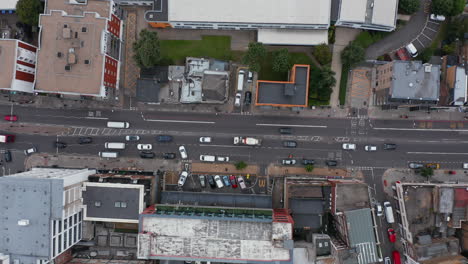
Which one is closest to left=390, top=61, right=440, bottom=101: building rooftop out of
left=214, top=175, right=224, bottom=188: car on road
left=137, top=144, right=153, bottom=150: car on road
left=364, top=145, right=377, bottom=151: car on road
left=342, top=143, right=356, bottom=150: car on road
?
left=364, top=145, right=377, bottom=151: car on road

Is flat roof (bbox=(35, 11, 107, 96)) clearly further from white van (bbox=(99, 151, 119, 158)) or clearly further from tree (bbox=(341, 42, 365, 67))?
tree (bbox=(341, 42, 365, 67))

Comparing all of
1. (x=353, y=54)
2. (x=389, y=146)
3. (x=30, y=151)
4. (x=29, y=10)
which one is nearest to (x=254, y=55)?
(x=353, y=54)

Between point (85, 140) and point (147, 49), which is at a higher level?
point (147, 49)

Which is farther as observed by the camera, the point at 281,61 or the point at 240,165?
the point at 240,165

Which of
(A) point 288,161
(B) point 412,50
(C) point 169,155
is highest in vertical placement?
(B) point 412,50

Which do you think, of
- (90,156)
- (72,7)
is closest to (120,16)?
(72,7)

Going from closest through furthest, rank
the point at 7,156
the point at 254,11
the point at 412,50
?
the point at 254,11 < the point at 412,50 < the point at 7,156

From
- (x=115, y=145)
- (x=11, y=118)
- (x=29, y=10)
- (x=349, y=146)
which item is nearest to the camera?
(x=29, y=10)

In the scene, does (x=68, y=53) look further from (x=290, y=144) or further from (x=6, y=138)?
(x=290, y=144)
